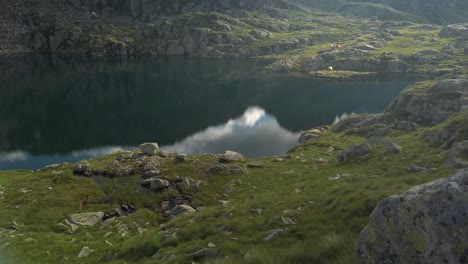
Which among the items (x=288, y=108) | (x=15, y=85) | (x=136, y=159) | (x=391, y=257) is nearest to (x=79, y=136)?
(x=136, y=159)

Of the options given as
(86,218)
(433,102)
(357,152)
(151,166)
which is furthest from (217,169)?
(433,102)

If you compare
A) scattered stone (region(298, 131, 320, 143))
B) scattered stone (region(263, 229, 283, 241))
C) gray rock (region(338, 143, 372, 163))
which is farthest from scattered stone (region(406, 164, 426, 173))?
scattered stone (region(298, 131, 320, 143))

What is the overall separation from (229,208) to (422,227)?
23170 millimetres

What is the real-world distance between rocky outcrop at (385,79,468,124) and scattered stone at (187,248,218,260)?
64622 mm

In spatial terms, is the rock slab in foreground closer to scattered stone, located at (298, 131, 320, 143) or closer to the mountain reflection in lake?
scattered stone, located at (298, 131, 320, 143)

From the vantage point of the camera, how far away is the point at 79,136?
10019 centimetres

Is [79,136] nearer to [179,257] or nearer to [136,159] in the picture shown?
[136,159]

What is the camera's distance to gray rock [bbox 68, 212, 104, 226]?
39875 mm

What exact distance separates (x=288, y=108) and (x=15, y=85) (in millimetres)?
118198

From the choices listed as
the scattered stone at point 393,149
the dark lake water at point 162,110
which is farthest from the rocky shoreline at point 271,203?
the dark lake water at point 162,110

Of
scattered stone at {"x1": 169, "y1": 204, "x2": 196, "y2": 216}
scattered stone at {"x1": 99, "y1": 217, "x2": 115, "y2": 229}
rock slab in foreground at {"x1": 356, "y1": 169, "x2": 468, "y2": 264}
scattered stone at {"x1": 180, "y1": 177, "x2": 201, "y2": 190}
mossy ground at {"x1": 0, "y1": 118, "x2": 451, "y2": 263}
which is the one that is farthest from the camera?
scattered stone at {"x1": 180, "y1": 177, "x2": 201, "y2": 190}

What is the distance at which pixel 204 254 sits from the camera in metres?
22.1

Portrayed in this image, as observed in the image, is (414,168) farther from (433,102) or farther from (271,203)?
(433,102)

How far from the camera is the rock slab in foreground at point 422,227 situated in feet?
34.2
